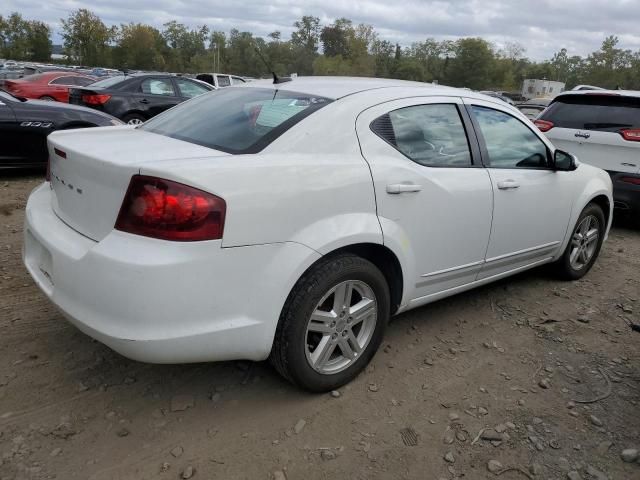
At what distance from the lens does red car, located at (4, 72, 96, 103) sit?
46.7ft

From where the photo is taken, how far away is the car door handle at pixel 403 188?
2731 millimetres

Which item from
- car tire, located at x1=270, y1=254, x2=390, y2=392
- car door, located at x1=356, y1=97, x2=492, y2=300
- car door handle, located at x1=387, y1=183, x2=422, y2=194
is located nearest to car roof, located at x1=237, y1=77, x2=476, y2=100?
car door, located at x1=356, y1=97, x2=492, y2=300

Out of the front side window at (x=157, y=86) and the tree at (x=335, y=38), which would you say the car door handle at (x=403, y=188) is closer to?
Result: the front side window at (x=157, y=86)

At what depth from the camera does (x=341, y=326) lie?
2.69 m

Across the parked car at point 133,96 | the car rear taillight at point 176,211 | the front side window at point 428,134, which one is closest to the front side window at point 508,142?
the front side window at point 428,134

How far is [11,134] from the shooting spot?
6.37m

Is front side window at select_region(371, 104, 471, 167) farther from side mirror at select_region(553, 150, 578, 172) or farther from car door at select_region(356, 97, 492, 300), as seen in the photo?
side mirror at select_region(553, 150, 578, 172)

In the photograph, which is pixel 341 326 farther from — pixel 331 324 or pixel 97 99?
pixel 97 99

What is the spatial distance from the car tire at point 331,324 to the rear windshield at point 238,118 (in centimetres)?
68

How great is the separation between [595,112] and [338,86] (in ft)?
14.5

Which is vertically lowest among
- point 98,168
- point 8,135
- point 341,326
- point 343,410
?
point 343,410

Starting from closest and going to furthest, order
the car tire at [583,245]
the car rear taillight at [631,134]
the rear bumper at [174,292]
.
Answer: the rear bumper at [174,292], the car tire at [583,245], the car rear taillight at [631,134]

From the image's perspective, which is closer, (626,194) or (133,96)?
(626,194)

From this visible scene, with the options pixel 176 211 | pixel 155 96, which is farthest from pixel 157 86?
pixel 176 211
